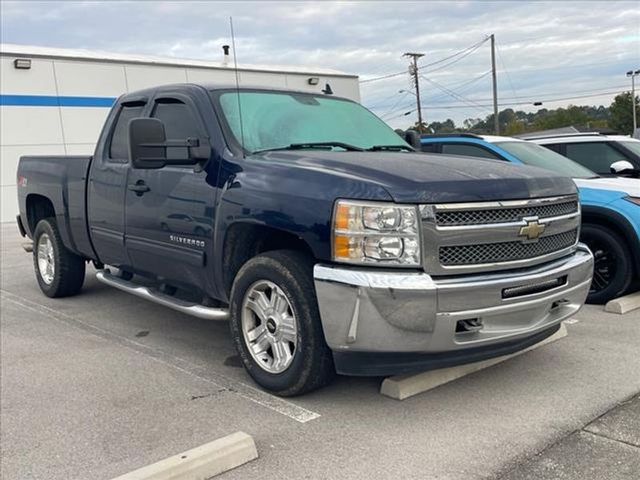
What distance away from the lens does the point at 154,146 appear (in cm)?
421

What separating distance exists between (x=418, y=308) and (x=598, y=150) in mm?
5775

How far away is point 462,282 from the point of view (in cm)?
336

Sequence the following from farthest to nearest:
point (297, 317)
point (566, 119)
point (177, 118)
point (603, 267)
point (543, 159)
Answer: point (566, 119) → point (543, 159) → point (603, 267) → point (177, 118) → point (297, 317)

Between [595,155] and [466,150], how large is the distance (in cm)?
177

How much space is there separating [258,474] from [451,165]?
207 cm

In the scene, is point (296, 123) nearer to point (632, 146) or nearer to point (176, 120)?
point (176, 120)

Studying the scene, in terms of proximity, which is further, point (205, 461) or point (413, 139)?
point (413, 139)

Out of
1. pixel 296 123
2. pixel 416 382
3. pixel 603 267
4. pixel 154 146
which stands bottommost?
pixel 416 382

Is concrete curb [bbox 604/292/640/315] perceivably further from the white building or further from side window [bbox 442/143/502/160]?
the white building

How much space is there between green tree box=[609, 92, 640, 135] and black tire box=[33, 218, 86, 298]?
236 feet

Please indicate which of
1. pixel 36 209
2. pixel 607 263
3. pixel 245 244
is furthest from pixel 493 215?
pixel 36 209

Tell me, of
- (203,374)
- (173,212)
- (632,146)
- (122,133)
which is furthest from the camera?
(632,146)

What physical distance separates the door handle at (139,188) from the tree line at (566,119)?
193 ft

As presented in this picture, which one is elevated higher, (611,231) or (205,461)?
(611,231)
